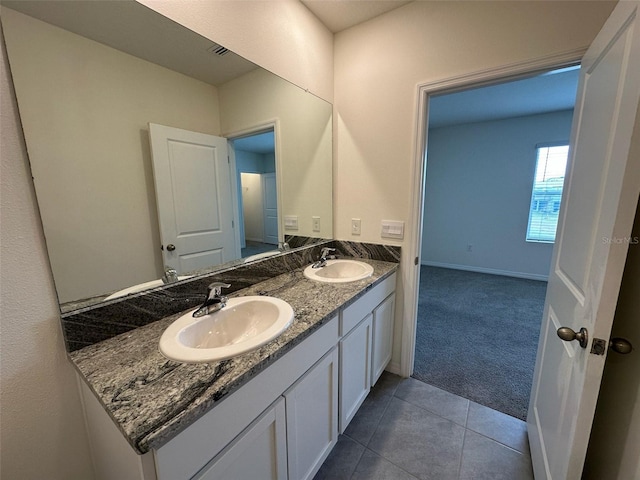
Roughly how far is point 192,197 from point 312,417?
1105 mm

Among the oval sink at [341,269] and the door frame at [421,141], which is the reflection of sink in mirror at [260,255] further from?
the door frame at [421,141]

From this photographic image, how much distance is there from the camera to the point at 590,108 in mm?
1011

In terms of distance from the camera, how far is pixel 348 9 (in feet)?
5.37

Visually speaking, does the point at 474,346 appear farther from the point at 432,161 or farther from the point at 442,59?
the point at 432,161

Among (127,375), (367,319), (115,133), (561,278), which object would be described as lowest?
(367,319)

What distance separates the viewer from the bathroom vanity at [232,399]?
0.62 m

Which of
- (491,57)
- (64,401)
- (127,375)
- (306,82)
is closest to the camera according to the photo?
(127,375)

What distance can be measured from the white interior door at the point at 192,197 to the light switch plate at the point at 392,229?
3.39 feet

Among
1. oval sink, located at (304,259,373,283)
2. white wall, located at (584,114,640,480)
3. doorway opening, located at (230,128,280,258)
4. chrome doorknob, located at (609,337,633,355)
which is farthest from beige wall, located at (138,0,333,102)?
chrome doorknob, located at (609,337,633,355)

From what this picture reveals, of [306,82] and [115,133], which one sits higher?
[306,82]

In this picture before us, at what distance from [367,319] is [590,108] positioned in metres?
1.33

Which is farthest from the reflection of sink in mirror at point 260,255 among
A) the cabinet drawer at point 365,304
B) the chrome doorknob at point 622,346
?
the chrome doorknob at point 622,346

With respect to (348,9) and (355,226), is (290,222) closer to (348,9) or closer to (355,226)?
(355,226)

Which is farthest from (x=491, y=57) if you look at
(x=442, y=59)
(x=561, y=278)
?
(x=561, y=278)
